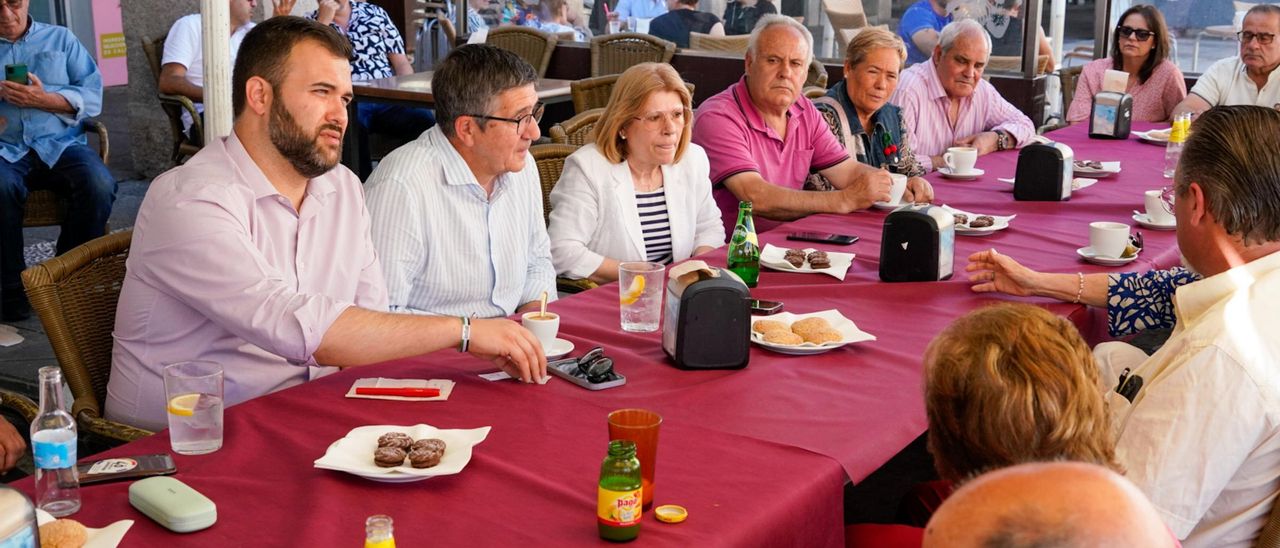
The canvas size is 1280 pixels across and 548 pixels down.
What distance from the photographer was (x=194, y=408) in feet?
6.27

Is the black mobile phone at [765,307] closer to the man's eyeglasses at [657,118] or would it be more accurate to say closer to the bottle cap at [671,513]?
the man's eyeglasses at [657,118]

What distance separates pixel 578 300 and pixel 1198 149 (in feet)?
4.43

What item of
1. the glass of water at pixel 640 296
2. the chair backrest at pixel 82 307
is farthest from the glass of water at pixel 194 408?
the glass of water at pixel 640 296

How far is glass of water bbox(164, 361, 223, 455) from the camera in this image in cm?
191

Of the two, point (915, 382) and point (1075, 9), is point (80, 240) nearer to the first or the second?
point (915, 382)

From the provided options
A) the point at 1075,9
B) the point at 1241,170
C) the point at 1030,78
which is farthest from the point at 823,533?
the point at 1075,9

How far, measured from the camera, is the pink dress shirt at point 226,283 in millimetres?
2289

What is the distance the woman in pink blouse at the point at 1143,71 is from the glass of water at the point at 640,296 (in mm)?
4281

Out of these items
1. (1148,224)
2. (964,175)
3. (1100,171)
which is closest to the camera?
(1148,224)

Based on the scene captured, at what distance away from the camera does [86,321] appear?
8.24 ft

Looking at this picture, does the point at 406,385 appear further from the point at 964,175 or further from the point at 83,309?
the point at 964,175

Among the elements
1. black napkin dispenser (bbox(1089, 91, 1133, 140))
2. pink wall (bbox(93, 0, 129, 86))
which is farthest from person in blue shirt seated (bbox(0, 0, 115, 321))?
pink wall (bbox(93, 0, 129, 86))

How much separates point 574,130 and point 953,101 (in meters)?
1.84

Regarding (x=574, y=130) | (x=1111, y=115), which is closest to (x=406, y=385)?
(x=574, y=130)
